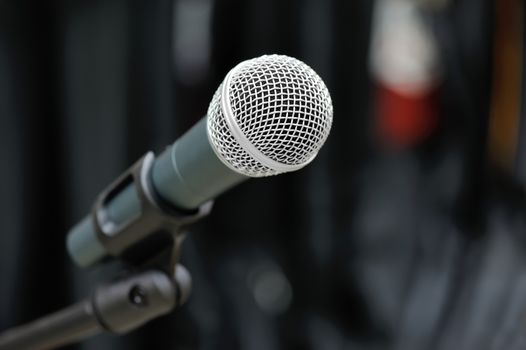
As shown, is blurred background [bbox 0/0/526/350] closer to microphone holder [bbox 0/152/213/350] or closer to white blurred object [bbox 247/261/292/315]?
white blurred object [bbox 247/261/292/315]

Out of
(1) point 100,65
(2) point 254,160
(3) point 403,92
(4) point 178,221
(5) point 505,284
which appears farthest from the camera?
(3) point 403,92

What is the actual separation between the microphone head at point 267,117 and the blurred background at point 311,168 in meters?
1.10

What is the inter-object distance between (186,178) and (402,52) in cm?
138

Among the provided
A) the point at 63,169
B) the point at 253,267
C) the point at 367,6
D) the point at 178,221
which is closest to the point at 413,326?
the point at 253,267

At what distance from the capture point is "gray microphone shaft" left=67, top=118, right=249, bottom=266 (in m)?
0.48

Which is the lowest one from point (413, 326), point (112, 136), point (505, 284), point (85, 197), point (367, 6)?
point (413, 326)

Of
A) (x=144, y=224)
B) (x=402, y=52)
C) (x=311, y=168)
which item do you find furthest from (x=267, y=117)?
(x=402, y=52)

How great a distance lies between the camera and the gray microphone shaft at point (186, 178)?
0.48 m

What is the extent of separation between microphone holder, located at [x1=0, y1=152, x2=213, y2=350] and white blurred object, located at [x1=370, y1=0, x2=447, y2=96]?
1.23 m

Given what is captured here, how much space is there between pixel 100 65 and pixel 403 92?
28.9 inches

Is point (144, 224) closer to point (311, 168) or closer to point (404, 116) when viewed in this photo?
point (311, 168)

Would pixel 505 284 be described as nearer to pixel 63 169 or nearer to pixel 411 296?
pixel 411 296

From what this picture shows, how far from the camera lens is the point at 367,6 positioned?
5.38 feet

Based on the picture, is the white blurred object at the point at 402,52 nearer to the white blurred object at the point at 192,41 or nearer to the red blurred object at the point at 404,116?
the red blurred object at the point at 404,116
